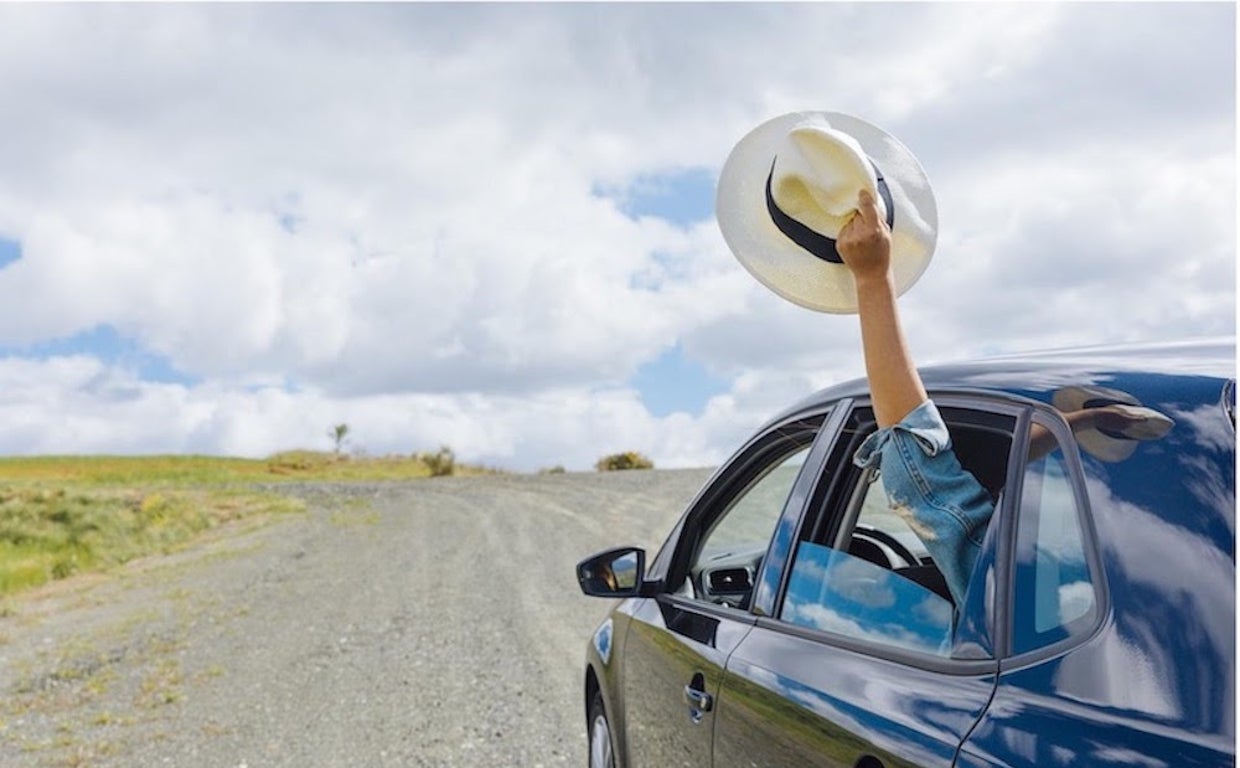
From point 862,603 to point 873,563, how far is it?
337mm

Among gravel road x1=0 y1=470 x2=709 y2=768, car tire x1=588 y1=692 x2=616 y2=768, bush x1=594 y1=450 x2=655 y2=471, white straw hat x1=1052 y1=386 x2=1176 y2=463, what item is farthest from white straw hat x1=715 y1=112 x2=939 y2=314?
bush x1=594 y1=450 x2=655 y2=471

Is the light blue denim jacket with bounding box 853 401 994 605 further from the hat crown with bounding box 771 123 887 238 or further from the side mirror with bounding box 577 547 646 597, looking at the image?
the side mirror with bounding box 577 547 646 597

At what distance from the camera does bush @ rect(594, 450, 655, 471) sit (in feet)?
117

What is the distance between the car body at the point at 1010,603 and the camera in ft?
5.51

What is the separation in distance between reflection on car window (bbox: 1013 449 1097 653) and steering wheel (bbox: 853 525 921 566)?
126cm

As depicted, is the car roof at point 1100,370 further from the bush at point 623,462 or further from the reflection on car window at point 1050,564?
the bush at point 623,462

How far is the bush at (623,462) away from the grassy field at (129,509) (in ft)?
14.7

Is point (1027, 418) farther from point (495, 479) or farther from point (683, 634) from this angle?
point (495, 479)

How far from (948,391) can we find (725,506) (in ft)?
4.83

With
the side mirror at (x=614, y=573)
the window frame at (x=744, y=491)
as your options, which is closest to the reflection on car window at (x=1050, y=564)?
the window frame at (x=744, y=491)

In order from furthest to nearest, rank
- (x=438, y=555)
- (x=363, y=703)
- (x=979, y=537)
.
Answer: (x=438, y=555), (x=363, y=703), (x=979, y=537)

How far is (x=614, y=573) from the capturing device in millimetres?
4109

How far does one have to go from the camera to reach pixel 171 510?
27.7 metres

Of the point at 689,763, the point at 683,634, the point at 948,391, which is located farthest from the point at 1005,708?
the point at 683,634
